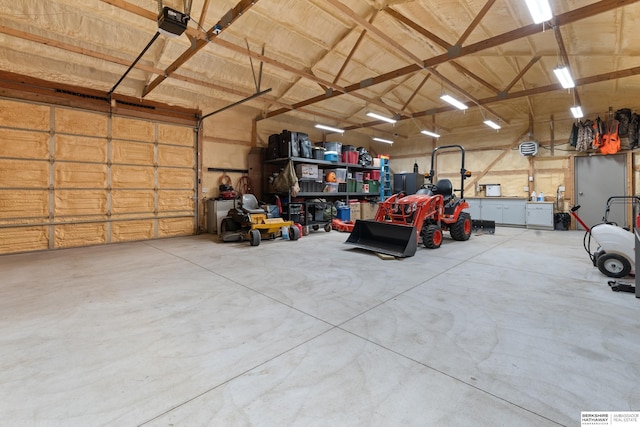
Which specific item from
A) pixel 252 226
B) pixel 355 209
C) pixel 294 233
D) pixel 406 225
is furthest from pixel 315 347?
pixel 355 209

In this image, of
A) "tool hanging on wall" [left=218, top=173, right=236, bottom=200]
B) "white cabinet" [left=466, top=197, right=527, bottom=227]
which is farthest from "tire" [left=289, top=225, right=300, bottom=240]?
"white cabinet" [left=466, top=197, right=527, bottom=227]

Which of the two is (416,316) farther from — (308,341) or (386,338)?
(308,341)

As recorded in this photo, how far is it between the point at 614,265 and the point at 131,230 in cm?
880

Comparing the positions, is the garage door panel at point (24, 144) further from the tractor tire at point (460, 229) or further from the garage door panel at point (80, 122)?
the tractor tire at point (460, 229)

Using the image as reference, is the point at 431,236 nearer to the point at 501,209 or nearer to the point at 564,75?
the point at 564,75

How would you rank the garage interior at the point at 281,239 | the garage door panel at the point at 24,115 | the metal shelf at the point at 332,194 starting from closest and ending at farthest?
the garage interior at the point at 281,239 → the garage door panel at the point at 24,115 → the metal shelf at the point at 332,194

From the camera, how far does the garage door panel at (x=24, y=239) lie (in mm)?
5434

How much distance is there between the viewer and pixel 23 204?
18.4 ft

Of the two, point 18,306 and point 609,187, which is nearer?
point 18,306

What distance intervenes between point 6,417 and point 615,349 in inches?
142

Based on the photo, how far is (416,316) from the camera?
2.55m

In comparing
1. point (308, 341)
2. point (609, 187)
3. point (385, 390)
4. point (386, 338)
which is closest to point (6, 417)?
point (308, 341)

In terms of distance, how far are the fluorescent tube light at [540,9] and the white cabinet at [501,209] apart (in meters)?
7.19

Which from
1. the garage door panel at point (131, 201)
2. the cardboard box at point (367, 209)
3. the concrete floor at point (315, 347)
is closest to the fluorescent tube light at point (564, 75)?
the concrete floor at point (315, 347)
